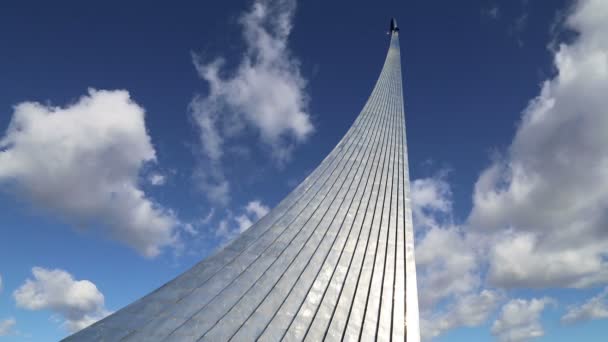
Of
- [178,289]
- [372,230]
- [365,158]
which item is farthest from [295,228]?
[365,158]

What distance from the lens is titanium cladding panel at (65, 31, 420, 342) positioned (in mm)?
7148

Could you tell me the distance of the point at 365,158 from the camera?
52.0 feet

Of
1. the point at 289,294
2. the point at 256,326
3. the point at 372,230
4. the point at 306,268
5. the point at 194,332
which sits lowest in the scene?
the point at 194,332

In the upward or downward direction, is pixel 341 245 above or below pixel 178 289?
above

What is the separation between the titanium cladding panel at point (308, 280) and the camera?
715cm

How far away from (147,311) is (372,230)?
694 centimetres

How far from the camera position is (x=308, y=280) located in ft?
29.5

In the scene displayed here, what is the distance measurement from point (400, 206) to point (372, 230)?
7.84 feet

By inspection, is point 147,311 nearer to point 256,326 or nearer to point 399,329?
point 256,326

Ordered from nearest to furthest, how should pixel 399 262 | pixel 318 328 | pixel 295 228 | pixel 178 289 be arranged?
pixel 318 328, pixel 178 289, pixel 399 262, pixel 295 228

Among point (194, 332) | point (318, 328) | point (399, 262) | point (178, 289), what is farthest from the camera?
point (399, 262)

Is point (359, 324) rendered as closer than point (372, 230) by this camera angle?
Yes

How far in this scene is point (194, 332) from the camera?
6.86m

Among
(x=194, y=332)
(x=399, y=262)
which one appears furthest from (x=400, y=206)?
(x=194, y=332)
